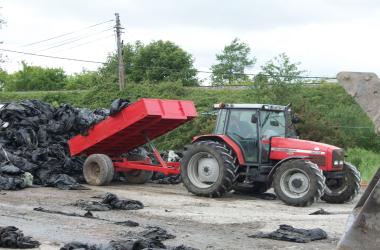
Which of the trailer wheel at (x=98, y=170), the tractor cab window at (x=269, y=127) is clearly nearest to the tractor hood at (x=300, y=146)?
the tractor cab window at (x=269, y=127)

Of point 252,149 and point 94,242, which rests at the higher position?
point 252,149

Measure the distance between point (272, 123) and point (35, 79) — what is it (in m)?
64.9

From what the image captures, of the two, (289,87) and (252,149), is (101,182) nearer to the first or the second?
(252,149)

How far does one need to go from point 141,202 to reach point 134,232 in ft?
11.7

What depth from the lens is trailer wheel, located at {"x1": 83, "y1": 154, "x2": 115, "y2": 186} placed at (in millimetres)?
15055

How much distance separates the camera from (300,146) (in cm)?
1305

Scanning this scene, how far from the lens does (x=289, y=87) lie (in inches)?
1043

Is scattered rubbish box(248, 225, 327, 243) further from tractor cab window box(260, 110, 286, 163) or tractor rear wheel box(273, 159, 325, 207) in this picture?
tractor cab window box(260, 110, 286, 163)

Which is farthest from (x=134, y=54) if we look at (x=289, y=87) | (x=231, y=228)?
(x=231, y=228)

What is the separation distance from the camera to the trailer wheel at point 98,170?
15.1m

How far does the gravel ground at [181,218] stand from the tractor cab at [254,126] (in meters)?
1.03

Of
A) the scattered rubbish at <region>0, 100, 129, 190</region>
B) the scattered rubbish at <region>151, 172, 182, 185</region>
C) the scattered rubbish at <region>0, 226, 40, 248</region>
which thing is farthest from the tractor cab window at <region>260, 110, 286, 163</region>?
the scattered rubbish at <region>0, 226, 40, 248</region>

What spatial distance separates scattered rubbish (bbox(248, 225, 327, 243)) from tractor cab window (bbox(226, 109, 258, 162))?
460 cm

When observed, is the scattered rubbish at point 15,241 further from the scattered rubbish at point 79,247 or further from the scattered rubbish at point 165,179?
the scattered rubbish at point 165,179
